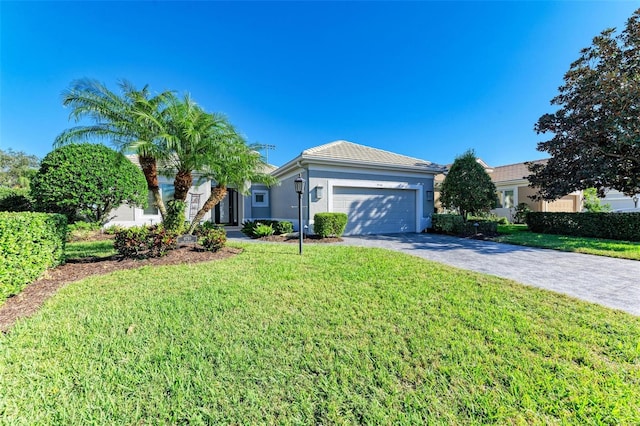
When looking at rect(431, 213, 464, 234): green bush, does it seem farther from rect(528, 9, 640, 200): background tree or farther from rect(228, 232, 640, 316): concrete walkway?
rect(528, 9, 640, 200): background tree

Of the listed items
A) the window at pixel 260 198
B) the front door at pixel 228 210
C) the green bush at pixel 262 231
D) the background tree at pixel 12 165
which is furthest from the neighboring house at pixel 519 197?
the background tree at pixel 12 165

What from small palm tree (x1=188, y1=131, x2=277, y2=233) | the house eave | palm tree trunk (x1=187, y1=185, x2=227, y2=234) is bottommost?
palm tree trunk (x1=187, y1=185, x2=227, y2=234)

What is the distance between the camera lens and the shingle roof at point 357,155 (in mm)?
10953

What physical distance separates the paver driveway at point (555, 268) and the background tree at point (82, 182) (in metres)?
10.5

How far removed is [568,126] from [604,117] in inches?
47.6

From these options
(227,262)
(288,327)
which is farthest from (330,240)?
(288,327)

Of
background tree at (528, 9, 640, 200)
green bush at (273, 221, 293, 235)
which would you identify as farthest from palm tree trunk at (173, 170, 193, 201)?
background tree at (528, 9, 640, 200)

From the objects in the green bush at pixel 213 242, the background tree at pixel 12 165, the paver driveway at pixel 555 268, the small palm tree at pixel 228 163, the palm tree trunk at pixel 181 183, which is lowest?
the paver driveway at pixel 555 268

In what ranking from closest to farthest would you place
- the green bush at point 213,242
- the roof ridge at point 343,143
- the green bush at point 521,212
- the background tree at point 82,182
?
1. the green bush at point 213,242
2. the background tree at point 82,182
3. the roof ridge at point 343,143
4. the green bush at point 521,212

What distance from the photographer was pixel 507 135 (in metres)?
15.5

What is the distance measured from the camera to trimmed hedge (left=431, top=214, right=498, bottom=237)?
37.8 ft

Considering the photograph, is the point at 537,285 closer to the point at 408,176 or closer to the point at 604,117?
the point at 408,176

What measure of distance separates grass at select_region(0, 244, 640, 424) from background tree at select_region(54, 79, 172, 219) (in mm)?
3636

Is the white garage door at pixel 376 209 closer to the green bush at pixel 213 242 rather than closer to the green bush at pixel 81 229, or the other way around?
the green bush at pixel 213 242
